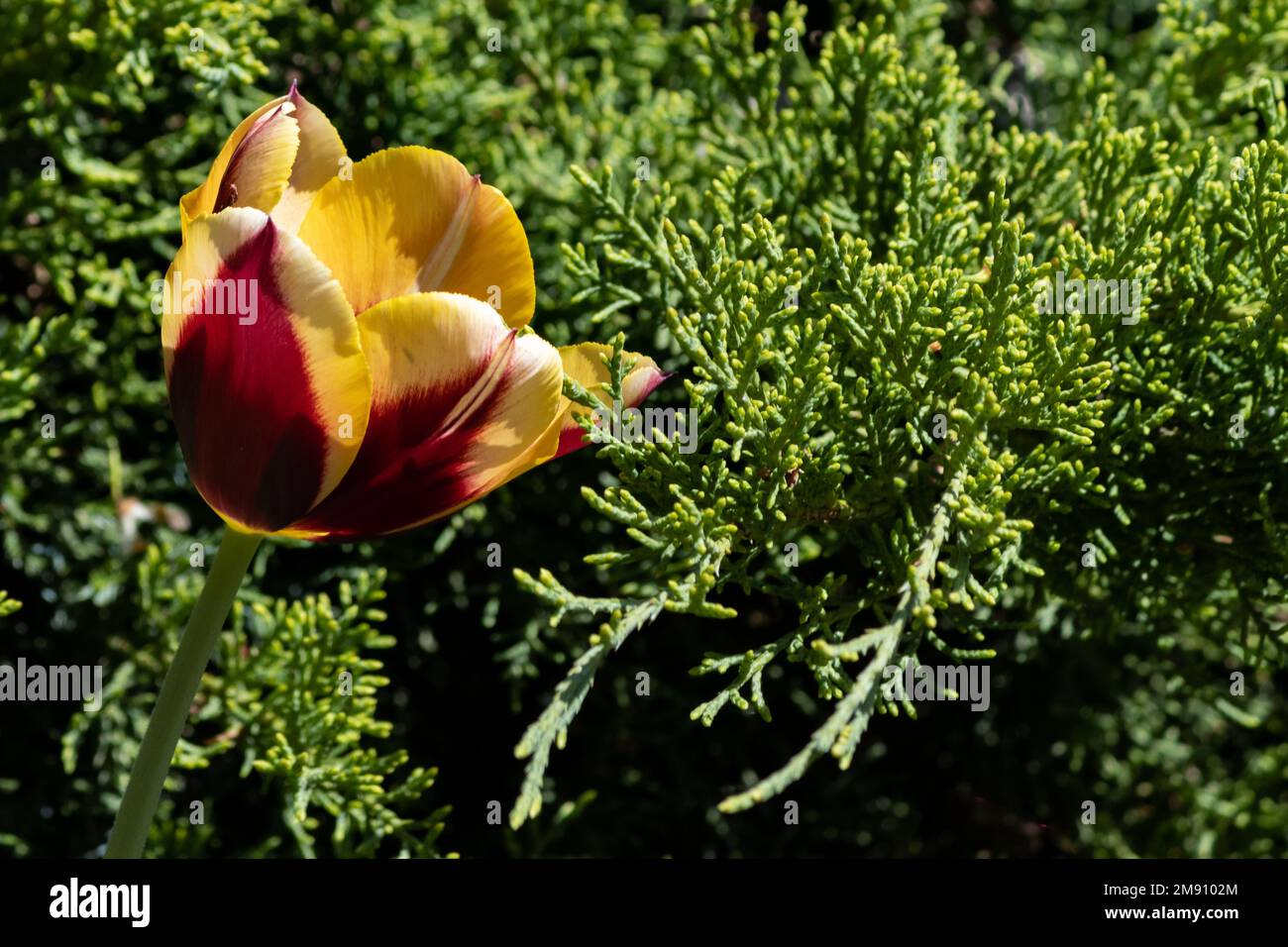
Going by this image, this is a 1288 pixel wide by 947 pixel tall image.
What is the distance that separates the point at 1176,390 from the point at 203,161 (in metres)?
1.15

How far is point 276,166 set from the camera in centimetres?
84

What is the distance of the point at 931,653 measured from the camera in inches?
55.1

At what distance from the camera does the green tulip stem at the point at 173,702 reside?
2.64ft

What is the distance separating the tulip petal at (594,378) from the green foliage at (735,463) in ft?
0.12

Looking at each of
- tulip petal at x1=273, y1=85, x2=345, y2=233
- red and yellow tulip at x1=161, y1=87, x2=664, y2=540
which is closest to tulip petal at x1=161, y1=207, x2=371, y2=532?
red and yellow tulip at x1=161, y1=87, x2=664, y2=540

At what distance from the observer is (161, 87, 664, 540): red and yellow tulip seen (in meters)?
0.77

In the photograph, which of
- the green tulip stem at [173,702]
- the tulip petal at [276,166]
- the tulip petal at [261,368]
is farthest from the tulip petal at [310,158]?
the green tulip stem at [173,702]

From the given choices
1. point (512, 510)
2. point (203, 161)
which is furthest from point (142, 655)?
point (203, 161)

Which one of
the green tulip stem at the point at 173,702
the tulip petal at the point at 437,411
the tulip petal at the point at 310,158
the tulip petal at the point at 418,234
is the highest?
the tulip petal at the point at 310,158

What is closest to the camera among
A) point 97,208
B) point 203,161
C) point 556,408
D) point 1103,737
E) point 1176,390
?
point 556,408

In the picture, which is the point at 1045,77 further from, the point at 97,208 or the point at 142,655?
the point at 142,655

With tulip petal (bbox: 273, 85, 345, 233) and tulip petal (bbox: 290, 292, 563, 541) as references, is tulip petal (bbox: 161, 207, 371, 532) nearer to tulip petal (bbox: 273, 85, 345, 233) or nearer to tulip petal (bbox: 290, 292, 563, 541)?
tulip petal (bbox: 290, 292, 563, 541)

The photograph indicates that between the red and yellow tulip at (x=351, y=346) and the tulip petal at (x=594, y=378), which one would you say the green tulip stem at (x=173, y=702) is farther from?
the tulip petal at (x=594, y=378)
